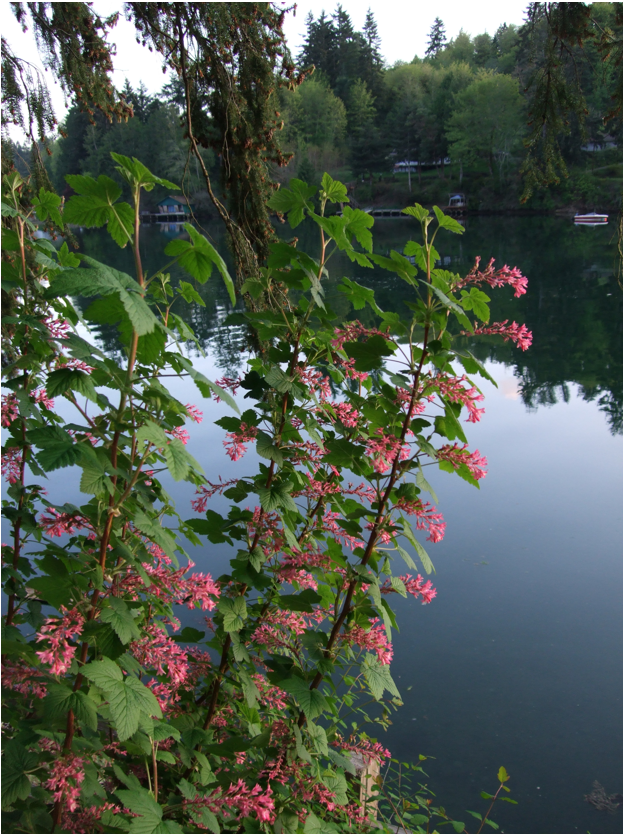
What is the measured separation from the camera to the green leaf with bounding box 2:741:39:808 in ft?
2.94

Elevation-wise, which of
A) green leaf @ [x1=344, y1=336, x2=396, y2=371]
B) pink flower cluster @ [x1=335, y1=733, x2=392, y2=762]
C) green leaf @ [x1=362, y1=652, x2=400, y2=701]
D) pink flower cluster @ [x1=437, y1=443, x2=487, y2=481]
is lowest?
pink flower cluster @ [x1=335, y1=733, x2=392, y2=762]

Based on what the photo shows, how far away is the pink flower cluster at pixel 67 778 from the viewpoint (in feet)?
2.97

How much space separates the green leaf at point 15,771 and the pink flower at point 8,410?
2.01 feet

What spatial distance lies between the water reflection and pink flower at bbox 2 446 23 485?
76cm

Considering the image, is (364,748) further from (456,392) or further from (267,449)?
(456,392)

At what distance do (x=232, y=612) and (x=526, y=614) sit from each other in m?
Result: 3.28

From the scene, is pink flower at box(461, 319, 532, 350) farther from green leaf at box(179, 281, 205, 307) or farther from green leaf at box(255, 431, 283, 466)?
green leaf at box(179, 281, 205, 307)

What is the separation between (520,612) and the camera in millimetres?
3977

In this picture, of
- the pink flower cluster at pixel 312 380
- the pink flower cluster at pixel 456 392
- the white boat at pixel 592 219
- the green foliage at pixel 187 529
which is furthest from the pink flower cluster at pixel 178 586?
the white boat at pixel 592 219

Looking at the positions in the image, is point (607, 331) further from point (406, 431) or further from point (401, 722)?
point (406, 431)

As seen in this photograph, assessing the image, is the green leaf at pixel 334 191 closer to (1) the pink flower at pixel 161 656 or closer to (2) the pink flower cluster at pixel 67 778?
(1) the pink flower at pixel 161 656

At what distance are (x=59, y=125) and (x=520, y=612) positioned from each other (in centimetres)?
409

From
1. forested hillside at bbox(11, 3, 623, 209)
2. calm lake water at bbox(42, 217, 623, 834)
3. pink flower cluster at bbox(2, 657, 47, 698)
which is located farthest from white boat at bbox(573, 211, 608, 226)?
pink flower cluster at bbox(2, 657, 47, 698)

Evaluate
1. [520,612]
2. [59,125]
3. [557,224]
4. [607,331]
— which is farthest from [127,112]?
[557,224]
